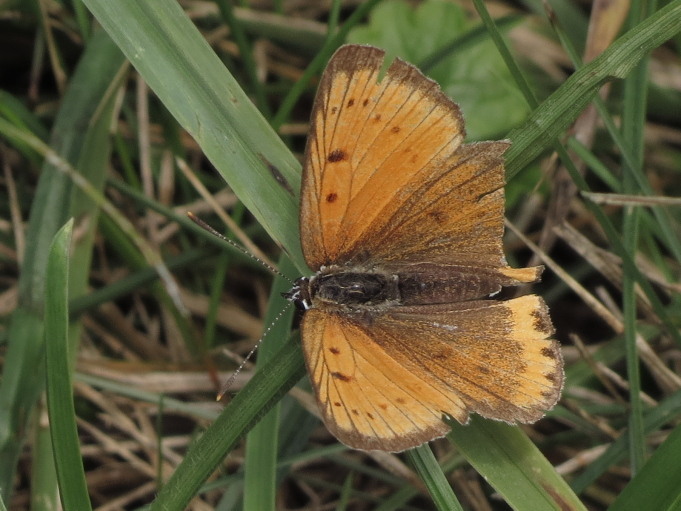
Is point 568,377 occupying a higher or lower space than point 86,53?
lower

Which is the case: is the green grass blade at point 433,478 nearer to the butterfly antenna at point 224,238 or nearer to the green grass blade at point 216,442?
the green grass blade at point 216,442

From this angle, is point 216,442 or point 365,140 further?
point 365,140

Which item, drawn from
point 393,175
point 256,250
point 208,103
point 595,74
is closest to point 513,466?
point 393,175

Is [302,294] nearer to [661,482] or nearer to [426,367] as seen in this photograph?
[426,367]

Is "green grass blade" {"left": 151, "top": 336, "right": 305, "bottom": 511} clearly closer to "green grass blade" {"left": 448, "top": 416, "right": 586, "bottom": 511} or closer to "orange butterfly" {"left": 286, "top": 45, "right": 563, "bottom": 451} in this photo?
"orange butterfly" {"left": 286, "top": 45, "right": 563, "bottom": 451}

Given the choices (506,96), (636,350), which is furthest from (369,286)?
(506,96)

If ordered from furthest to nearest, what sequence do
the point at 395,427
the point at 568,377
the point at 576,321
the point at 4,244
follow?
the point at 576,321
the point at 4,244
the point at 568,377
the point at 395,427

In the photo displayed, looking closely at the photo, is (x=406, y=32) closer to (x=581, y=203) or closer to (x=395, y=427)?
(x=581, y=203)

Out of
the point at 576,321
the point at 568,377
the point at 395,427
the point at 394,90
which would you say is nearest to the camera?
the point at 395,427
